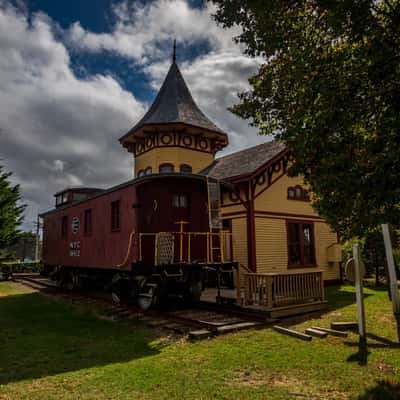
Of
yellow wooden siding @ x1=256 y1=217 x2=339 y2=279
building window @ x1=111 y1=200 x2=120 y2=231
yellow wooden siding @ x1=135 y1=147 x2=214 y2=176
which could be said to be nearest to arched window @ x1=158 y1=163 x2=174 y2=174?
yellow wooden siding @ x1=135 y1=147 x2=214 y2=176

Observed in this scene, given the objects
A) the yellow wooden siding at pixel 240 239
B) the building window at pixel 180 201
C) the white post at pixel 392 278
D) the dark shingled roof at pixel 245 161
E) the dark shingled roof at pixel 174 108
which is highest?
the dark shingled roof at pixel 174 108

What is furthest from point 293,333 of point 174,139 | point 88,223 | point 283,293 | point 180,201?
point 174,139

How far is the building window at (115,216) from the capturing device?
1150 centimetres

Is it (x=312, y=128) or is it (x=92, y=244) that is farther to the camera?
(x=92, y=244)

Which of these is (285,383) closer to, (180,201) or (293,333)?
(293,333)

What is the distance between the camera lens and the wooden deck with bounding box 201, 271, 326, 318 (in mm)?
9117

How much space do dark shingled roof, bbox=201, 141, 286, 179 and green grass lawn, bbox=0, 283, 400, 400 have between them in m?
7.88

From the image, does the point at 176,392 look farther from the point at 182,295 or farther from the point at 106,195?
the point at 106,195

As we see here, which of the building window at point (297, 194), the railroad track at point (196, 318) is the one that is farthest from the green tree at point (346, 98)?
the building window at point (297, 194)

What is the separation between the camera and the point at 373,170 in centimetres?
605

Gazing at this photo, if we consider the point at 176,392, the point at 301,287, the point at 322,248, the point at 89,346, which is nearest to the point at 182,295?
the point at 301,287

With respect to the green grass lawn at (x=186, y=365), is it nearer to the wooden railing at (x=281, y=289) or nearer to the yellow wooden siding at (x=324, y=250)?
the wooden railing at (x=281, y=289)

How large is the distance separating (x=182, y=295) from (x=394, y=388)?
296 inches

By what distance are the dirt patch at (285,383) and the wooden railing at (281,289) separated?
4.01 meters
